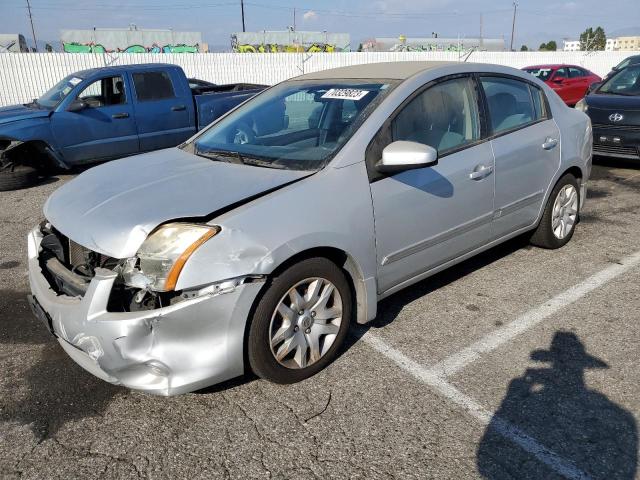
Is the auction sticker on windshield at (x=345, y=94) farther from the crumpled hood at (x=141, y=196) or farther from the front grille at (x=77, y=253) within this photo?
the front grille at (x=77, y=253)

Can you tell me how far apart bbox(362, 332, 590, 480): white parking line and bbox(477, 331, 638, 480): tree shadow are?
0.07 feet

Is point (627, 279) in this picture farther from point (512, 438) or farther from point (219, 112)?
point (219, 112)

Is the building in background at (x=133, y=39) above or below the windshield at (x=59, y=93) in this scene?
above

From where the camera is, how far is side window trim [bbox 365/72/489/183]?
309cm

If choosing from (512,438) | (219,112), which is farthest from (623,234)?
(219,112)

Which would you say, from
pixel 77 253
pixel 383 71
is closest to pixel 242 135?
pixel 383 71

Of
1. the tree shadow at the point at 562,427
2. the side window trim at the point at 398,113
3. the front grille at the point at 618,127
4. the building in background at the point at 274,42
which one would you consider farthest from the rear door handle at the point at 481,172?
the building in background at the point at 274,42

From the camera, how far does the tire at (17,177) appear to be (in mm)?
7676

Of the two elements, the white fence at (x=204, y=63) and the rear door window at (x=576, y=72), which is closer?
the white fence at (x=204, y=63)

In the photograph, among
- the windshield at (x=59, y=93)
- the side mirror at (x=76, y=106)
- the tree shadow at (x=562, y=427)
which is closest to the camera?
the tree shadow at (x=562, y=427)

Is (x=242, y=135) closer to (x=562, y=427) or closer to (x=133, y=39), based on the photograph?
(x=562, y=427)

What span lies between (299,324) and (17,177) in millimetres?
6613

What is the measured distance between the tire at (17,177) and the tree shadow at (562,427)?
7403 millimetres

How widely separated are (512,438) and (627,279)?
2.35m
